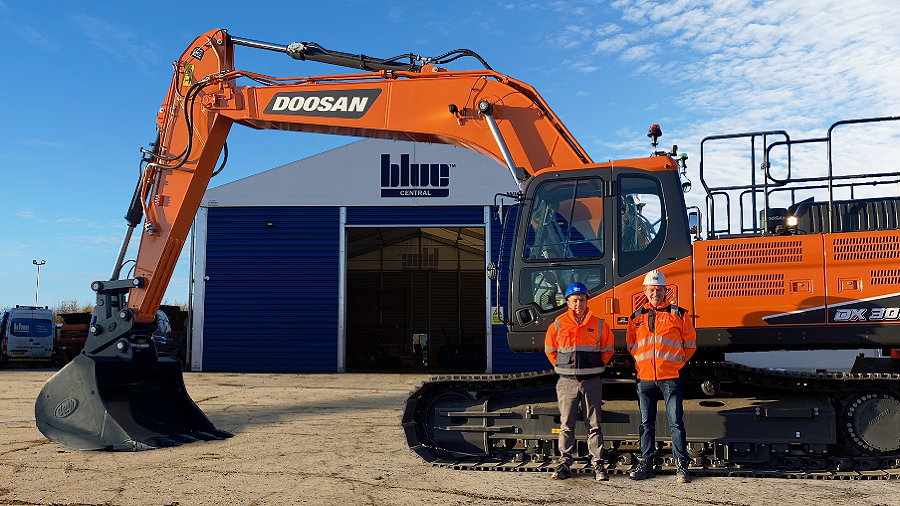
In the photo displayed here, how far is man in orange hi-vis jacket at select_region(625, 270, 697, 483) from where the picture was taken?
6.76m

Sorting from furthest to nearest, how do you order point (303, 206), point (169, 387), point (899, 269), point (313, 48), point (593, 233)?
point (303, 206)
point (169, 387)
point (313, 48)
point (593, 233)
point (899, 269)

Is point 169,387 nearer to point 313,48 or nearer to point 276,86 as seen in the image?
point 276,86

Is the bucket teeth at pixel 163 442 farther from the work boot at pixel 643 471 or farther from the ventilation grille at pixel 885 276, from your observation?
the ventilation grille at pixel 885 276

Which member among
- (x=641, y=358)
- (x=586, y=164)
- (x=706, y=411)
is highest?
(x=586, y=164)

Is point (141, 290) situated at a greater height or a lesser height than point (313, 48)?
lesser

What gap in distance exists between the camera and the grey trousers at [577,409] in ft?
23.2

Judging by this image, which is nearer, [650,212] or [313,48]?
[650,212]

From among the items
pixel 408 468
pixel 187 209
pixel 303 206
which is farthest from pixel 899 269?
pixel 303 206

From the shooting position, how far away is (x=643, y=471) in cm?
699

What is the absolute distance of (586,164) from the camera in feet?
24.6

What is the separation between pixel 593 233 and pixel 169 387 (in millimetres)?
5974

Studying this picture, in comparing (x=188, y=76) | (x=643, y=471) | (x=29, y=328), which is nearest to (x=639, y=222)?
(x=643, y=471)

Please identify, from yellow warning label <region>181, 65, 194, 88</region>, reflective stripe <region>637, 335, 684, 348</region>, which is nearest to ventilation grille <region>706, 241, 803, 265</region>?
reflective stripe <region>637, 335, 684, 348</region>

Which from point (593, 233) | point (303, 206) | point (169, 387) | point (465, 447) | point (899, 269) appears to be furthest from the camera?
point (303, 206)
